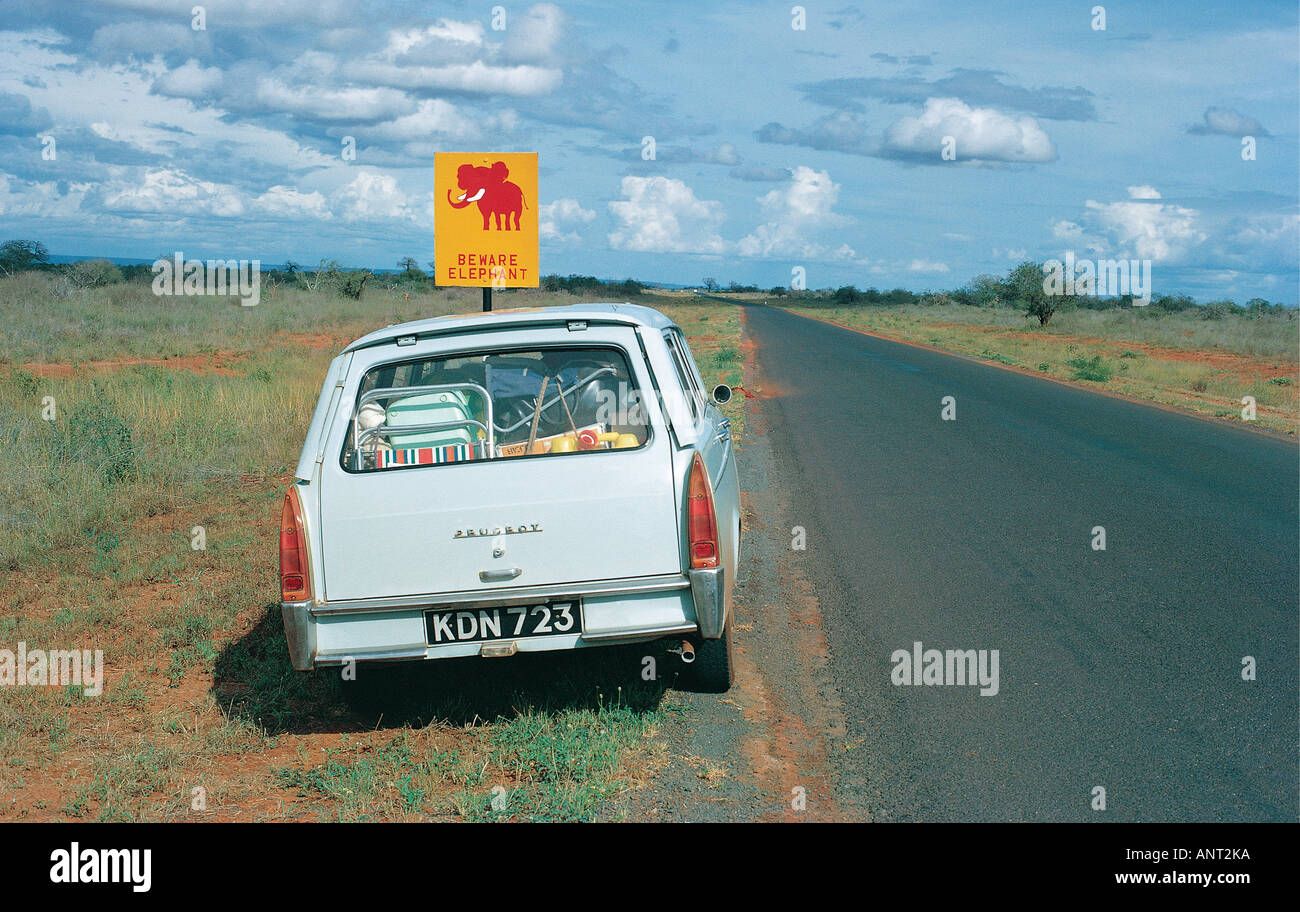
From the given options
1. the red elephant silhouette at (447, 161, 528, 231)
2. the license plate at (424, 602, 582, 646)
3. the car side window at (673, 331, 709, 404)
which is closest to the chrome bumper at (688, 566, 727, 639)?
the license plate at (424, 602, 582, 646)

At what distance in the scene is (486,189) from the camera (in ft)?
45.4

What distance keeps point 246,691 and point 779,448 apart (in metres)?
8.42

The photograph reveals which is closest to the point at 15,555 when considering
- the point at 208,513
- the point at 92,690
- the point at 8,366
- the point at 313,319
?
the point at 208,513

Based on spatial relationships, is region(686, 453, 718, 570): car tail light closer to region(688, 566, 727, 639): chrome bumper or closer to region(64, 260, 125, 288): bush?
region(688, 566, 727, 639): chrome bumper

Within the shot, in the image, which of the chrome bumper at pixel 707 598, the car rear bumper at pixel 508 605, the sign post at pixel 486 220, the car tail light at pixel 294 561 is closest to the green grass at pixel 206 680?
the car rear bumper at pixel 508 605

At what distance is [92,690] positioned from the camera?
204 inches

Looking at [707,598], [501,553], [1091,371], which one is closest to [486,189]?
[501,553]

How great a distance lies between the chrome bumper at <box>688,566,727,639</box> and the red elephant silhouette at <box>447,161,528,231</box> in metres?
10.7

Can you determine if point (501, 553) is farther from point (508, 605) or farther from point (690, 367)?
point (690, 367)

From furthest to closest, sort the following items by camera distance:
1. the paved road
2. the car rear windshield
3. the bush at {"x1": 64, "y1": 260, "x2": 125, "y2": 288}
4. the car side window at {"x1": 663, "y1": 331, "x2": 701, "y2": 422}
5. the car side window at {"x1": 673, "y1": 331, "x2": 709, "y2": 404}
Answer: the bush at {"x1": 64, "y1": 260, "x2": 125, "y2": 288}, the car side window at {"x1": 673, "y1": 331, "x2": 709, "y2": 404}, the car side window at {"x1": 663, "y1": 331, "x2": 701, "y2": 422}, the car rear windshield, the paved road

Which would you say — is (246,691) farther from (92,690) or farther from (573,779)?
(573,779)

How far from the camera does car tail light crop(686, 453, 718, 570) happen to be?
4.21 m

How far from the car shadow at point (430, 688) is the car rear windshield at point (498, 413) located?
39.3 inches

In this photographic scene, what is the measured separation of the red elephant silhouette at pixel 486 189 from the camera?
45.3 ft
